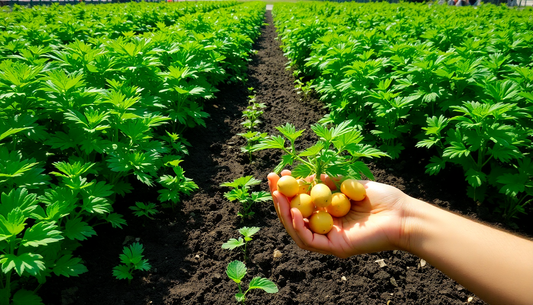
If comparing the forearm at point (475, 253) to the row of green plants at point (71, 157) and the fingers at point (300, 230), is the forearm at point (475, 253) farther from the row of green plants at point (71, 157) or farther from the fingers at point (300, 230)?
the row of green plants at point (71, 157)

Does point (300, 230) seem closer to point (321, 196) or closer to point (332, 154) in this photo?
point (321, 196)

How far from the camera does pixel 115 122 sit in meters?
2.82

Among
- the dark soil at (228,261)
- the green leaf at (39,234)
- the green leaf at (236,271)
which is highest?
the green leaf at (39,234)

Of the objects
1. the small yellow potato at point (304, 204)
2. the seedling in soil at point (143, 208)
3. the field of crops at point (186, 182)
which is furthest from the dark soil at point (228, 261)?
the small yellow potato at point (304, 204)

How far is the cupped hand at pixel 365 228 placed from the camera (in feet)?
6.22

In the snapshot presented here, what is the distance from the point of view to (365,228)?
6.32 ft

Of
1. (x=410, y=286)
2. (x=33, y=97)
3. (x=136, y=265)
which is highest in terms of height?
(x=33, y=97)

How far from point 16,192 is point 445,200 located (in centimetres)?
372

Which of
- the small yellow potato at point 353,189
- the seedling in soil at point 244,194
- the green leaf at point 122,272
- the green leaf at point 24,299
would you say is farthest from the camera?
the seedling in soil at point 244,194

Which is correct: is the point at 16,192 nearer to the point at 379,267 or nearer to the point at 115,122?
the point at 115,122

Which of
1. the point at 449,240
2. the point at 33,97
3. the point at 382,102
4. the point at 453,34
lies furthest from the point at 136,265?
the point at 453,34

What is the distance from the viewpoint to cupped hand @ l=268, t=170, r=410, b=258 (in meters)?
1.90

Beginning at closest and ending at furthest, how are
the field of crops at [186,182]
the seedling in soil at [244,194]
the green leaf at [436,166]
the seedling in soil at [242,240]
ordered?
the field of crops at [186,182]
the seedling in soil at [242,240]
the seedling in soil at [244,194]
the green leaf at [436,166]

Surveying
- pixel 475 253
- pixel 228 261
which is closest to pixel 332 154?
pixel 475 253
